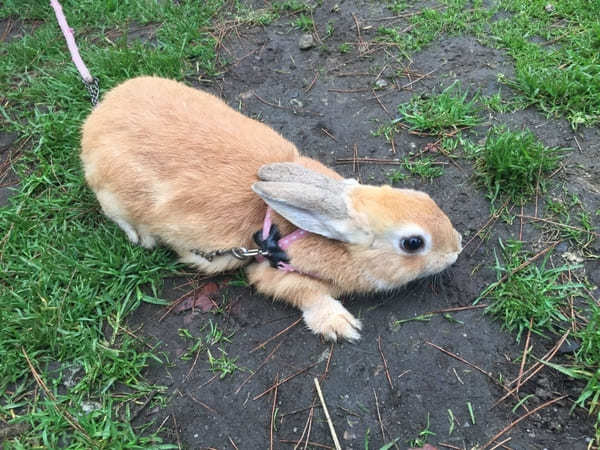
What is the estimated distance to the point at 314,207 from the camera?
2.67m

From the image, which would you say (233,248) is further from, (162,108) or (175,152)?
(162,108)

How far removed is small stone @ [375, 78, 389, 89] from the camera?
4250 millimetres

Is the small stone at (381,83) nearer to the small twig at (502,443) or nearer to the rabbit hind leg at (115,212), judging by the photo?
the rabbit hind leg at (115,212)

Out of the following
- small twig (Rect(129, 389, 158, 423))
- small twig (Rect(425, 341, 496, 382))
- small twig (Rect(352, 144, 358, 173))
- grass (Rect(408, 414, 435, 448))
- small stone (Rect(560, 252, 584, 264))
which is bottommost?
small twig (Rect(129, 389, 158, 423))

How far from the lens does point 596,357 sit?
2541 millimetres

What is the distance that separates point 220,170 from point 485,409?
2.03 m

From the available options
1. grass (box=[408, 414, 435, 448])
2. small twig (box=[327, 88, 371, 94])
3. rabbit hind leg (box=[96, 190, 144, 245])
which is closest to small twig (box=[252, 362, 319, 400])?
grass (box=[408, 414, 435, 448])

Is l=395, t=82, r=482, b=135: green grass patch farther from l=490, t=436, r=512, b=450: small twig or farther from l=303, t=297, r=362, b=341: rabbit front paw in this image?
l=490, t=436, r=512, b=450: small twig

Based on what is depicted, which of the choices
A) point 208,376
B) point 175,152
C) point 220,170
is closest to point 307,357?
point 208,376

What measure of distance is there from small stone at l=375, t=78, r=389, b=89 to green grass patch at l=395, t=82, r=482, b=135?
13.3 inches

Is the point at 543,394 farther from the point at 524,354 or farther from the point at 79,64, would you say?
the point at 79,64

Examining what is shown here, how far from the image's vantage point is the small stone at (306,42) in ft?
15.3

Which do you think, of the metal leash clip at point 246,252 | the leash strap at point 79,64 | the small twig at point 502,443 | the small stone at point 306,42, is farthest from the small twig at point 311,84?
the small twig at point 502,443

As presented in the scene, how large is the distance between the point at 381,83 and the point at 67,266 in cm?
302
